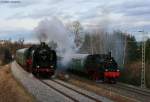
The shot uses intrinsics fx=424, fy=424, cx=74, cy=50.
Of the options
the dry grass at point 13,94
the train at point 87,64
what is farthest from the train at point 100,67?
the dry grass at point 13,94

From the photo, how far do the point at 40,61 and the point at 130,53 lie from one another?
32.1m

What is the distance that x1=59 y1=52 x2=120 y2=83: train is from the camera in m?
40.9

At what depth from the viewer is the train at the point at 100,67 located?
1610 inches

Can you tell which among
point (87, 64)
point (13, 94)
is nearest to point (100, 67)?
point (87, 64)

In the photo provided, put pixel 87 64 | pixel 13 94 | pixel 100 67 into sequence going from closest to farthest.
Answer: pixel 13 94, pixel 100 67, pixel 87 64

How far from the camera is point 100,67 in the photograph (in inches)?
1631

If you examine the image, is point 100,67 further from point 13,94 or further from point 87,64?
point 13,94

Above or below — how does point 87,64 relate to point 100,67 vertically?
above

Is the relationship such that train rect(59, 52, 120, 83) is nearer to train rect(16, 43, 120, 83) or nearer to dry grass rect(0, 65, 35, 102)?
train rect(16, 43, 120, 83)

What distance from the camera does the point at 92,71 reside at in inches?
1722

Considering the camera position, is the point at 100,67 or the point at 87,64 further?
the point at 87,64

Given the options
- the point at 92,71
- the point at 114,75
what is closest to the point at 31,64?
the point at 92,71

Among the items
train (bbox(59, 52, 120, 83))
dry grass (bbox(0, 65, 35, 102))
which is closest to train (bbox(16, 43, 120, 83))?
train (bbox(59, 52, 120, 83))

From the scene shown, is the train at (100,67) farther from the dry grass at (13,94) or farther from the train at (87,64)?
the dry grass at (13,94)
